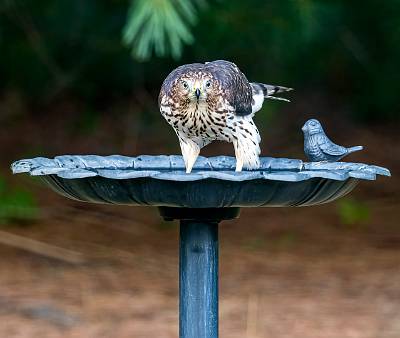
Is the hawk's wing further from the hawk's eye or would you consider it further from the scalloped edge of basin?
the scalloped edge of basin

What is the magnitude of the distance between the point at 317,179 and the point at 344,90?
5.04 meters

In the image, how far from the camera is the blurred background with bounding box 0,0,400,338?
4.45 m

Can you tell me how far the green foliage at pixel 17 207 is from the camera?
5.67m

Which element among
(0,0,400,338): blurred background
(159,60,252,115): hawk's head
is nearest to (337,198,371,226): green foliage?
(0,0,400,338): blurred background

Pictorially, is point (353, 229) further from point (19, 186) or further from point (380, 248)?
point (19, 186)

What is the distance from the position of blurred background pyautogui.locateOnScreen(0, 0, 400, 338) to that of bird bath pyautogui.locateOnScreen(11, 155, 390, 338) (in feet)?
3.16

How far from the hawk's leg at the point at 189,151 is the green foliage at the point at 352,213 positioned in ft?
10.5

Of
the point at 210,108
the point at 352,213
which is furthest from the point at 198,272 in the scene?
the point at 352,213

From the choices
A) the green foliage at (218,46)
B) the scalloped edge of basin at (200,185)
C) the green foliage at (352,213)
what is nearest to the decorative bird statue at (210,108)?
the scalloped edge of basin at (200,185)

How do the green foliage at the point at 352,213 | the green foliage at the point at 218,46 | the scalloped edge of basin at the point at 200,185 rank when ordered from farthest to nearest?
the green foliage at the point at 352,213, the green foliage at the point at 218,46, the scalloped edge of basin at the point at 200,185

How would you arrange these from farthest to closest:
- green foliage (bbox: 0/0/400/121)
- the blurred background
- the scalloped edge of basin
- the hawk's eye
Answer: green foliage (bbox: 0/0/400/121) → the blurred background → the hawk's eye → the scalloped edge of basin

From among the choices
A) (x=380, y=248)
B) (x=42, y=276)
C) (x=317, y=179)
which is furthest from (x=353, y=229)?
(x=317, y=179)

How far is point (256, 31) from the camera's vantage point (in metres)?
4.96

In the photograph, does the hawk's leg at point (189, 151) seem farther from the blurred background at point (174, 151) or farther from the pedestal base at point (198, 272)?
the blurred background at point (174, 151)
